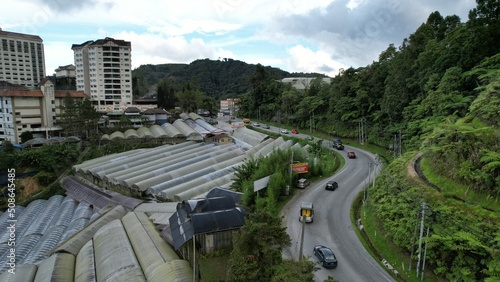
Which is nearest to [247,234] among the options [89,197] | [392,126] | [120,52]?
[89,197]

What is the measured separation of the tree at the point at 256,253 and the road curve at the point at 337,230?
68.3 inches

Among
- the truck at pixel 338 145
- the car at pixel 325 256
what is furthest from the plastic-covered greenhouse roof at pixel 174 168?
the car at pixel 325 256

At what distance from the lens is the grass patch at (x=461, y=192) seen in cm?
1453

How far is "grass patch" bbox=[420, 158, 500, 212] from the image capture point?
1453 centimetres

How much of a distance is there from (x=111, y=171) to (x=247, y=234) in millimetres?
29720

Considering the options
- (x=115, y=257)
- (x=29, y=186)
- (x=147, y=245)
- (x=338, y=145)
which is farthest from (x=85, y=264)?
(x=338, y=145)

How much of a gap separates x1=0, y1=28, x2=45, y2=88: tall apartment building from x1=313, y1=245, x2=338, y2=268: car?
10169 centimetres

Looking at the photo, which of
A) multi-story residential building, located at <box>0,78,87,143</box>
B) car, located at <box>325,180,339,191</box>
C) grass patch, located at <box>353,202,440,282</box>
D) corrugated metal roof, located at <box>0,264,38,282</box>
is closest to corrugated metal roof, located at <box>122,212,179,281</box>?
corrugated metal roof, located at <box>0,264,38,282</box>

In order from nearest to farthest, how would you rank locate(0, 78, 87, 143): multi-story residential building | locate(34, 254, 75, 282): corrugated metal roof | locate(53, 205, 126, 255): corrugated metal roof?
1. locate(34, 254, 75, 282): corrugated metal roof
2. locate(53, 205, 126, 255): corrugated metal roof
3. locate(0, 78, 87, 143): multi-story residential building

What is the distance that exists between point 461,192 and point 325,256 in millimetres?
7427

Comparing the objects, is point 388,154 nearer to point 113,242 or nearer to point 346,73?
point 346,73

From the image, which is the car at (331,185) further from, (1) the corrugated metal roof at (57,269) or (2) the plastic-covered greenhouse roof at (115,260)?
(1) the corrugated metal roof at (57,269)

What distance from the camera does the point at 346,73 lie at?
55375mm

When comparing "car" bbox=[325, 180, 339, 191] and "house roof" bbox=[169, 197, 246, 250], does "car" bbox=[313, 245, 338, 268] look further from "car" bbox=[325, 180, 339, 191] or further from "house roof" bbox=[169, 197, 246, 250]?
"car" bbox=[325, 180, 339, 191]
